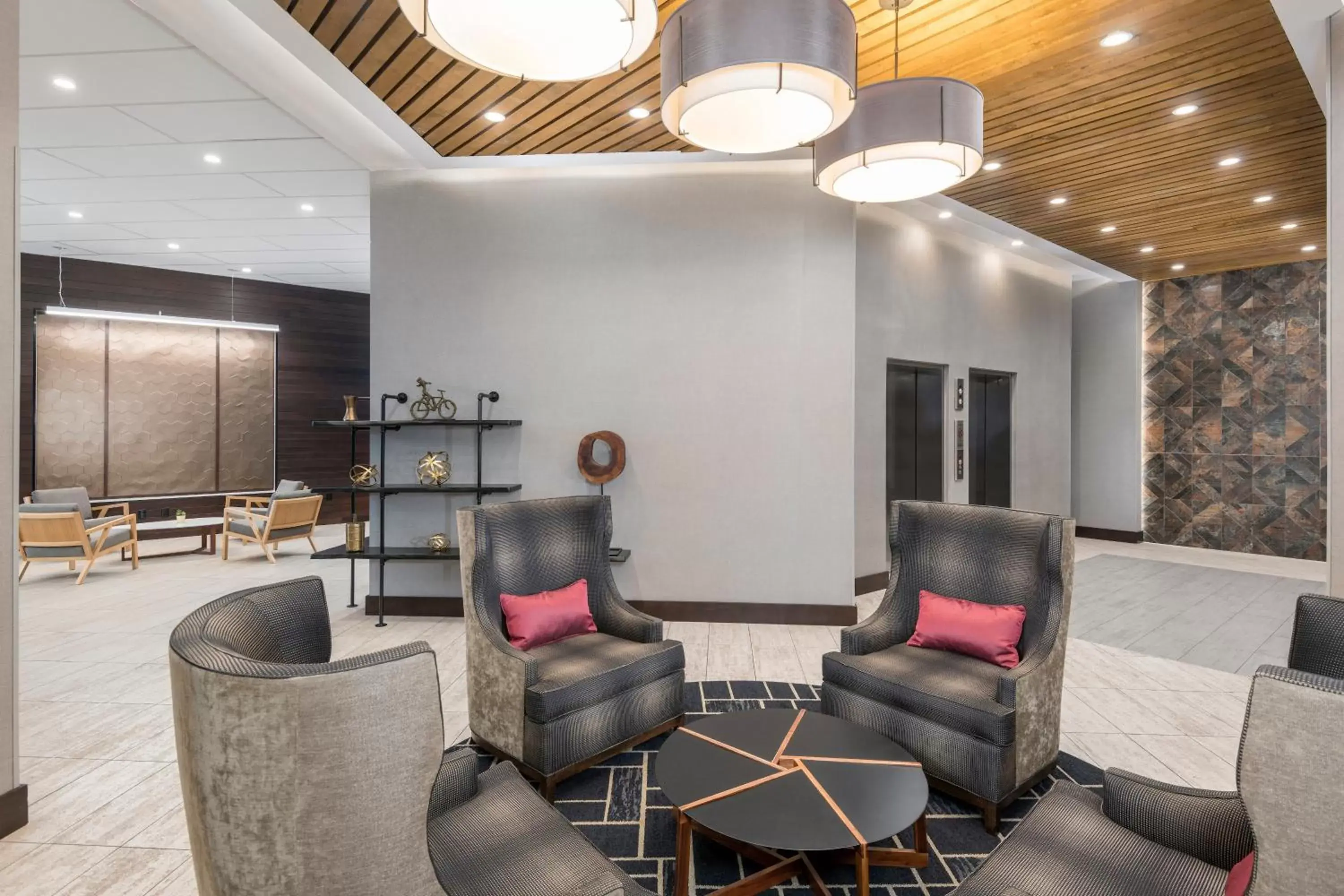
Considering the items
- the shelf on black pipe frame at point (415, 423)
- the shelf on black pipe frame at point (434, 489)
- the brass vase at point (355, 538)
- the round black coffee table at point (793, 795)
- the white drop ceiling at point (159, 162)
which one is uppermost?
the white drop ceiling at point (159, 162)

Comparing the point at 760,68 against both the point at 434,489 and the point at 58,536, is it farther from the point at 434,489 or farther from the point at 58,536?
the point at 58,536

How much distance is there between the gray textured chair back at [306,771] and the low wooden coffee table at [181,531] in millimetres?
7668

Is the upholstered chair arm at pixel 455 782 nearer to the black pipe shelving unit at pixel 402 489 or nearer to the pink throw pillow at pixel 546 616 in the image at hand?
the pink throw pillow at pixel 546 616

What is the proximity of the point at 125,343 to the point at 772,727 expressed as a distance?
9.75 metres

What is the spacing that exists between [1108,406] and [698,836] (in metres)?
8.92

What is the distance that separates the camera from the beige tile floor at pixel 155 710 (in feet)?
7.47

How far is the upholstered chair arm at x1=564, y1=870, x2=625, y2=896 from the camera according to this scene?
138 cm

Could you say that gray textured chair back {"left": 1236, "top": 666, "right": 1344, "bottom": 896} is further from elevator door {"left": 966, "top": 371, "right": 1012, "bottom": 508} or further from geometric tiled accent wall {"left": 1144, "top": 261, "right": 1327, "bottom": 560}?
geometric tiled accent wall {"left": 1144, "top": 261, "right": 1327, "bottom": 560}

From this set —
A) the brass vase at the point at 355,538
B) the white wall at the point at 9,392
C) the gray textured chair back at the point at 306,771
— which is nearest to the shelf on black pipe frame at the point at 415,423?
the brass vase at the point at 355,538

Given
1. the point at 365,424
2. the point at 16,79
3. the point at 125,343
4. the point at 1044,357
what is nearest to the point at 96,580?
the point at 125,343

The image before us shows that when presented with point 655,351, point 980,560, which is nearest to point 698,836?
point 980,560

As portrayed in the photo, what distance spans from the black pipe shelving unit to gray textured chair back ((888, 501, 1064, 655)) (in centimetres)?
293

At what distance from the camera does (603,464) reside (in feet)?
16.5

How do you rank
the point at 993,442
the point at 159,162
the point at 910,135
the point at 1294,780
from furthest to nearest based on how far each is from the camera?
the point at 993,442
the point at 159,162
the point at 910,135
the point at 1294,780
